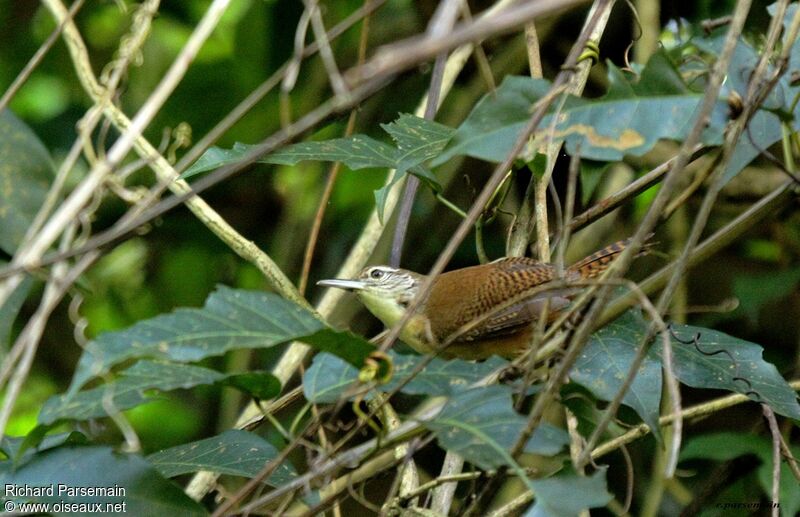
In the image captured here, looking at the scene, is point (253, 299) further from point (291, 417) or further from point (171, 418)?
point (171, 418)

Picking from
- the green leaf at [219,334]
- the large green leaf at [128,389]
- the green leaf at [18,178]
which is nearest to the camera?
the green leaf at [219,334]

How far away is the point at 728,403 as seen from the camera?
229 cm

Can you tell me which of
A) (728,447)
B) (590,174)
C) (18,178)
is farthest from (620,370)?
(18,178)

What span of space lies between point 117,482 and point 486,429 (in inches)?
24.5

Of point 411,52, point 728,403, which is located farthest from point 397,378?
point 728,403

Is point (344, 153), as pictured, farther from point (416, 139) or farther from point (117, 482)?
point (117, 482)

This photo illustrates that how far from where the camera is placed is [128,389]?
4.68ft

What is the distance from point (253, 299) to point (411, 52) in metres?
0.60

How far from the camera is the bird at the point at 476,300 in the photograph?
259 centimetres

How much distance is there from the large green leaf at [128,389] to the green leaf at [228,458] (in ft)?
0.78

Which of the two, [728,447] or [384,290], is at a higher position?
[384,290]

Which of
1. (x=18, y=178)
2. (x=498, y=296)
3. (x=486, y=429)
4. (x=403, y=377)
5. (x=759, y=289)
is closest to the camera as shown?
(x=486, y=429)

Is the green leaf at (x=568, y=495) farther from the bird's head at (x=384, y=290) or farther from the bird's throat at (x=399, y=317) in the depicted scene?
the bird's head at (x=384, y=290)

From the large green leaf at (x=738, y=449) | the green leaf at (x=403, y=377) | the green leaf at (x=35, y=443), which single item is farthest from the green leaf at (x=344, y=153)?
the large green leaf at (x=738, y=449)
